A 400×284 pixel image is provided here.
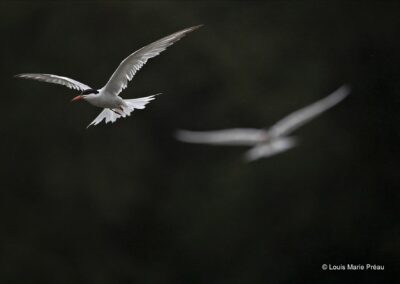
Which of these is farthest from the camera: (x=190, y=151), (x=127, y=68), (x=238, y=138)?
(x=190, y=151)

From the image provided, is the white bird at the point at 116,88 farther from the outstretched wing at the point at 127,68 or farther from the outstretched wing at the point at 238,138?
the outstretched wing at the point at 238,138

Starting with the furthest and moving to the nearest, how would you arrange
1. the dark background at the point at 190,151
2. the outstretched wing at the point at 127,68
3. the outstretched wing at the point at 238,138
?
the dark background at the point at 190,151 → the outstretched wing at the point at 238,138 → the outstretched wing at the point at 127,68

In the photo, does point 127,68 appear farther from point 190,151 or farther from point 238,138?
point 190,151

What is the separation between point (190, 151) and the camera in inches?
606

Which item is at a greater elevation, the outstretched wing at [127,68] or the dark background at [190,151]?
the dark background at [190,151]

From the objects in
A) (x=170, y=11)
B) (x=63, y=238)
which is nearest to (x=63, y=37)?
(x=170, y=11)

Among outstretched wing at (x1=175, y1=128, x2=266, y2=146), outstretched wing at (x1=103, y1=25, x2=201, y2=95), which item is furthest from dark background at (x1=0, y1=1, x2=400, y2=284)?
outstretched wing at (x1=103, y1=25, x2=201, y2=95)

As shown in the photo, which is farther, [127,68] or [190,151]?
[190,151]

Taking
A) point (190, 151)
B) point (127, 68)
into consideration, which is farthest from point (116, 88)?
point (190, 151)

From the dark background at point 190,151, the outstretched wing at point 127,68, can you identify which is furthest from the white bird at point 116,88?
the dark background at point 190,151

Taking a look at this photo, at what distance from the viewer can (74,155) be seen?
14992 mm

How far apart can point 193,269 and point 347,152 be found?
10.2 ft

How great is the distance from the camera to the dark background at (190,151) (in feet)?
46.5

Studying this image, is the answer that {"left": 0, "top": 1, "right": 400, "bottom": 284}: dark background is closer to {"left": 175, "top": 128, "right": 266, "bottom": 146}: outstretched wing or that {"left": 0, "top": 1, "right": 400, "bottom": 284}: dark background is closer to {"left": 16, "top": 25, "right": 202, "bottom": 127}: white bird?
{"left": 175, "top": 128, "right": 266, "bottom": 146}: outstretched wing
